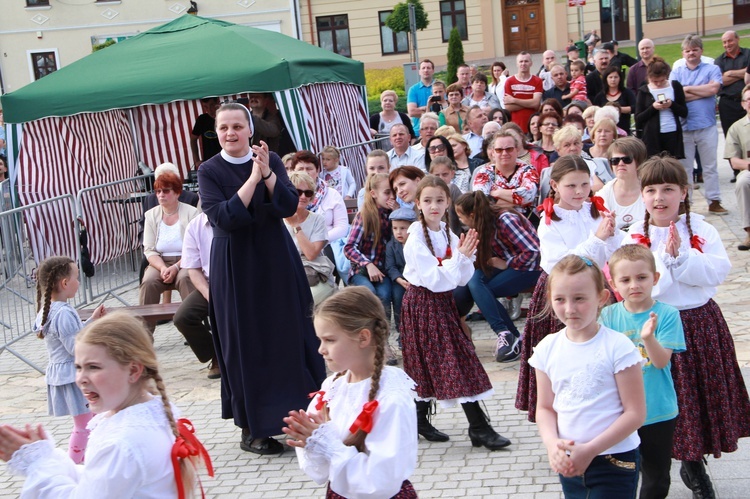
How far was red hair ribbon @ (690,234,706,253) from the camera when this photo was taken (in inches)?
180

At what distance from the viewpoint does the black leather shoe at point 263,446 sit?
5.91 metres

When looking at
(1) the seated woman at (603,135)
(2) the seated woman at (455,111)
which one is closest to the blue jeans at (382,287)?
(1) the seated woman at (603,135)

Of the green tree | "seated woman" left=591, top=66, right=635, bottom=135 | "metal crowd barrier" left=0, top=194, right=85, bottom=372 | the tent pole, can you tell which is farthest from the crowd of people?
the green tree

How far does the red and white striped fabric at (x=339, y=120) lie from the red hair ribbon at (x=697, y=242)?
29.8ft

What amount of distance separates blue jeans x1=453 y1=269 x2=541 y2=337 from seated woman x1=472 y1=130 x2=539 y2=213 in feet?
2.56

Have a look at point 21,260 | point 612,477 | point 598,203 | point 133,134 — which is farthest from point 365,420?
point 133,134

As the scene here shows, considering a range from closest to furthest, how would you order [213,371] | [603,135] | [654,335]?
[654,335] → [213,371] → [603,135]

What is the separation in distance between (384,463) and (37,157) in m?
11.4

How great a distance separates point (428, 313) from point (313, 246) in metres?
1.86

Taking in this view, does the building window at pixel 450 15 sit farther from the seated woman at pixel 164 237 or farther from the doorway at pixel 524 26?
the seated woman at pixel 164 237

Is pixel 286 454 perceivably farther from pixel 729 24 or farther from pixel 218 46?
pixel 729 24

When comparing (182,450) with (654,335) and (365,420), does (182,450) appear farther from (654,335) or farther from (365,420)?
(654,335)

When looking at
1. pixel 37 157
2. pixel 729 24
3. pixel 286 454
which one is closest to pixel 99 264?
pixel 37 157

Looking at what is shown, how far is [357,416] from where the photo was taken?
3074 mm
